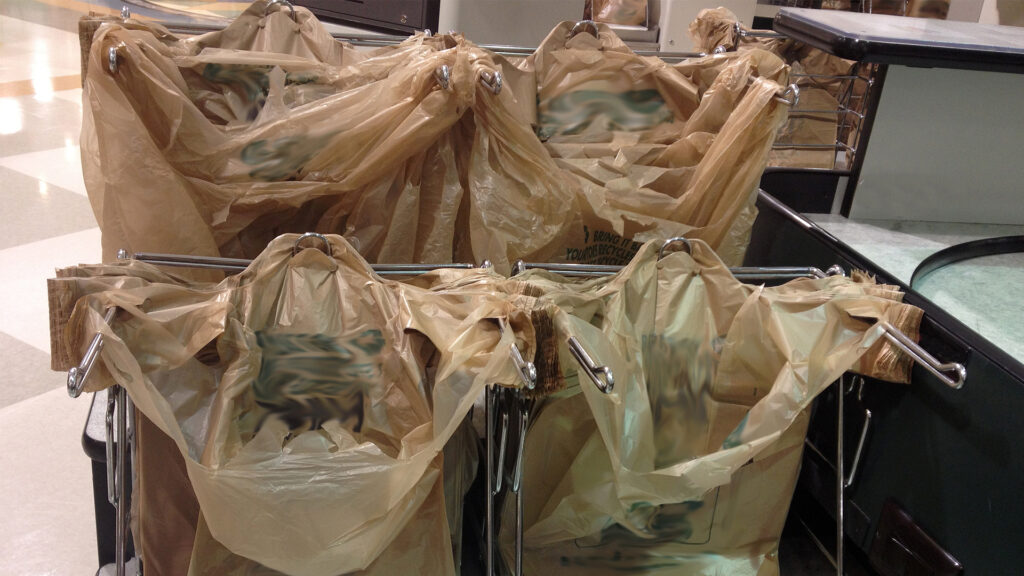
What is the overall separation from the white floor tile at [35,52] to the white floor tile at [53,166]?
1.17 metres

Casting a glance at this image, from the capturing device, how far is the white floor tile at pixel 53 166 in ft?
9.80

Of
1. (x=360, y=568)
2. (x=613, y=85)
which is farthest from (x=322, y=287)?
(x=613, y=85)

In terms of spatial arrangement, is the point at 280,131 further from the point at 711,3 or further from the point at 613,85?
the point at 711,3

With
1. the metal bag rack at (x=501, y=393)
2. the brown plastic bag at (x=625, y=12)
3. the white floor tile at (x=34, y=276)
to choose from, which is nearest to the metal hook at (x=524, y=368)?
the metal bag rack at (x=501, y=393)

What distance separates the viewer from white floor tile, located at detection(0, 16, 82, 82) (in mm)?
4180

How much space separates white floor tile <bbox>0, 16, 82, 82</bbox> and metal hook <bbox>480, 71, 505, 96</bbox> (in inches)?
151

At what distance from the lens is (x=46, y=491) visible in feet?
5.12

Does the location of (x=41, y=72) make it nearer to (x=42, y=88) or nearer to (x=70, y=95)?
(x=42, y=88)

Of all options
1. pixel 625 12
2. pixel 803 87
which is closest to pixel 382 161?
pixel 803 87

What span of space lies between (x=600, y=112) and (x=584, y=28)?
17 centimetres

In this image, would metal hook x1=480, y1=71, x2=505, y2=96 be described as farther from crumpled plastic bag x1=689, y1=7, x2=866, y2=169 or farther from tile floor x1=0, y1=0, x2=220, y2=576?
tile floor x1=0, y1=0, x2=220, y2=576

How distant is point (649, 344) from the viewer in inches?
40.6

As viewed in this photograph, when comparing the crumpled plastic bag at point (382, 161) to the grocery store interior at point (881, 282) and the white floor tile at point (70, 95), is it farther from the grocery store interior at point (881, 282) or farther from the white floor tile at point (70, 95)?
the white floor tile at point (70, 95)

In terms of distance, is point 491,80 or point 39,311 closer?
point 491,80
